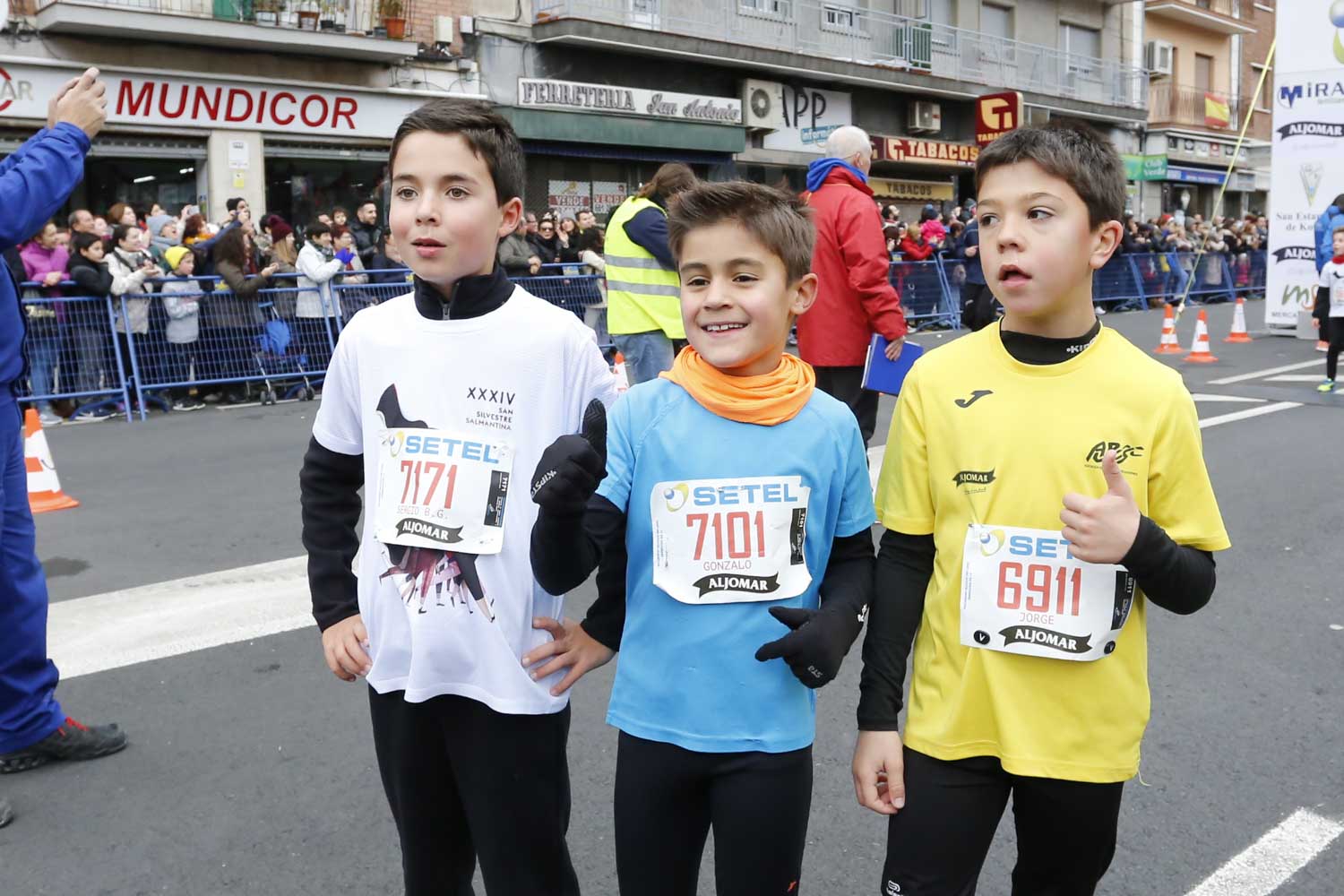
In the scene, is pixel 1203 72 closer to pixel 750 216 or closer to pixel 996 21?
pixel 996 21

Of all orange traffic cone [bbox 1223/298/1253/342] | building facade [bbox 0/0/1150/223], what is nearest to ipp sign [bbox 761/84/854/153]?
building facade [bbox 0/0/1150/223]

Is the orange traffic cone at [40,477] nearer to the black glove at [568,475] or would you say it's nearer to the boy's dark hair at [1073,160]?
the black glove at [568,475]

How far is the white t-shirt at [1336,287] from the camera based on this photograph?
11.5 meters

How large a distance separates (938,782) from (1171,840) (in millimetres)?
1621

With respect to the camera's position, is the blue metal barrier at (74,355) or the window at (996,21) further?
the window at (996,21)

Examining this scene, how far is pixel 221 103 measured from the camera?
17.3 meters

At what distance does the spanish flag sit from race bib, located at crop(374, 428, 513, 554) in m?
41.4

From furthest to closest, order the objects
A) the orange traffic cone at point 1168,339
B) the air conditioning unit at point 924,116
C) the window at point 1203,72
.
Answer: the window at point 1203,72 < the air conditioning unit at point 924,116 < the orange traffic cone at point 1168,339

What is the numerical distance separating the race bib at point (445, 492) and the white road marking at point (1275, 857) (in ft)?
6.72

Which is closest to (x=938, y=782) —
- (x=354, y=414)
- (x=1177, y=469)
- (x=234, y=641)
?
(x=1177, y=469)

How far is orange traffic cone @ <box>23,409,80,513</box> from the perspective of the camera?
291 inches

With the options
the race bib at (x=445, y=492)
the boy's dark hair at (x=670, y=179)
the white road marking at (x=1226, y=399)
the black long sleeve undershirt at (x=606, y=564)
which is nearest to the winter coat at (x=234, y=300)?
the boy's dark hair at (x=670, y=179)

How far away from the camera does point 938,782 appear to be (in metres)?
2.07

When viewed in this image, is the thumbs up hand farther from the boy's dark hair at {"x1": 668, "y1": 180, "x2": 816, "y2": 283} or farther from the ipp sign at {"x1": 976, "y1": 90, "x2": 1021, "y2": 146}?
the ipp sign at {"x1": 976, "y1": 90, "x2": 1021, "y2": 146}
